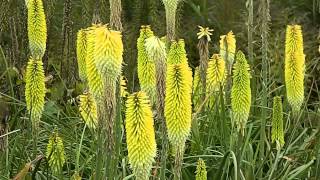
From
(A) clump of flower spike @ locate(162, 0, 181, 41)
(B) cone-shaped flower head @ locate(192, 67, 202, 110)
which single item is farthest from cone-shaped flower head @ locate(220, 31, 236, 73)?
(A) clump of flower spike @ locate(162, 0, 181, 41)

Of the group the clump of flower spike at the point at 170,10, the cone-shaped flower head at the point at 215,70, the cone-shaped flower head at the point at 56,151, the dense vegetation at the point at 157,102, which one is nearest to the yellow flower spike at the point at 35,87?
the dense vegetation at the point at 157,102

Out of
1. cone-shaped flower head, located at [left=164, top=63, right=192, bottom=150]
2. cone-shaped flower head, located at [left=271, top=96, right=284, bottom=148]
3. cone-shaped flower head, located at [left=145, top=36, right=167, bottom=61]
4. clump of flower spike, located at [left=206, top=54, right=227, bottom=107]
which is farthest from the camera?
clump of flower spike, located at [left=206, top=54, right=227, bottom=107]

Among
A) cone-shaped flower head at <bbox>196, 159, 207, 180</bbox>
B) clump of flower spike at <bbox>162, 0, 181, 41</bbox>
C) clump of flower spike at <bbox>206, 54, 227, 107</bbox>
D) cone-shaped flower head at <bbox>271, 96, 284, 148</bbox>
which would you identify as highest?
clump of flower spike at <bbox>162, 0, 181, 41</bbox>

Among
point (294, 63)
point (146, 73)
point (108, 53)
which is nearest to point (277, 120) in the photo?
point (294, 63)

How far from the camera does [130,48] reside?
5648 mm

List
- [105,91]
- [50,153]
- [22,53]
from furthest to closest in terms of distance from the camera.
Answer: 1. [22,53]
2. [50,153]
3. [105,91]

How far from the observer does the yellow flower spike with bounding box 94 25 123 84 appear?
2.32 metres

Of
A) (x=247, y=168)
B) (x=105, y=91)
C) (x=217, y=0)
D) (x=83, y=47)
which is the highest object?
(x=217, y=0)

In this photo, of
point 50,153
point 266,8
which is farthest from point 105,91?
point 266,8

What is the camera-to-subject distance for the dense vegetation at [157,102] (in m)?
2.44

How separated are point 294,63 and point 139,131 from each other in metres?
1.25

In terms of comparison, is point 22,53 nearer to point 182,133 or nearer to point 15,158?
point 15,158

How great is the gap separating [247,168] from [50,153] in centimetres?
101

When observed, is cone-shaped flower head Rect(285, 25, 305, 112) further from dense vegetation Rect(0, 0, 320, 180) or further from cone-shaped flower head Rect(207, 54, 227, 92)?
cone-shaped flower head Rect(207, 54, 227, 92)
